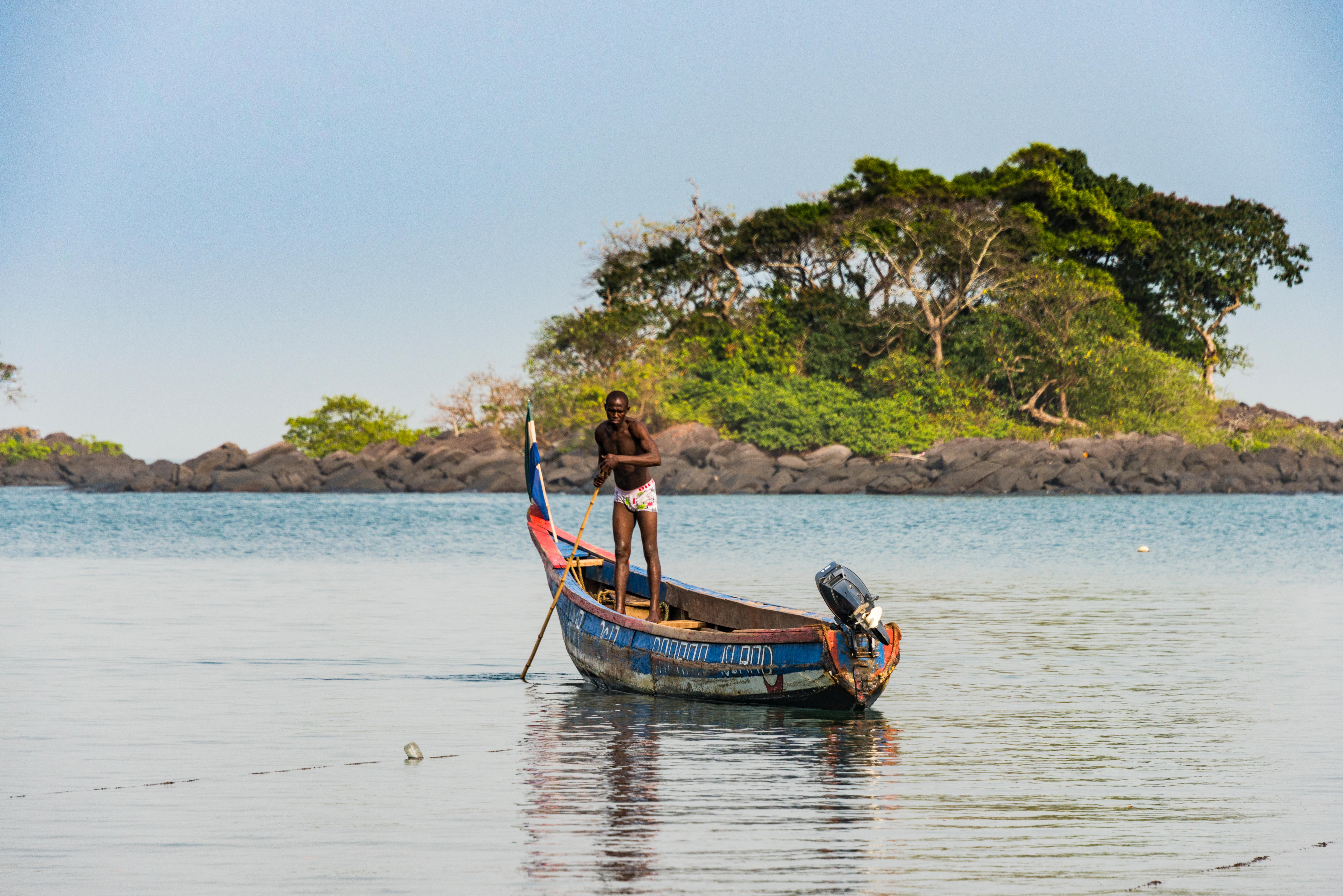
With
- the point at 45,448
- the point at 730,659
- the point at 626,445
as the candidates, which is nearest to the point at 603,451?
the point at 626,445

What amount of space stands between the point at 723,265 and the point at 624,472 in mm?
50522

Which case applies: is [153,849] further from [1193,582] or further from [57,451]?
[57,451]

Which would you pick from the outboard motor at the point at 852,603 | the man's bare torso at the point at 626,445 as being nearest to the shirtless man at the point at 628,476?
the man's bare torso at the point at 626,445

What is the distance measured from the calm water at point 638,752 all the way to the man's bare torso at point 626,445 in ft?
6.72

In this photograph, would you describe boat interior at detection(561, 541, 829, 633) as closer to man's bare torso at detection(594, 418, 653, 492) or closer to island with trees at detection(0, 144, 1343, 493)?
man's bare torso at detection(594, 418, 653, 492)

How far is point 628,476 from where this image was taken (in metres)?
13.4

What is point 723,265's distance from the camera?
6312 cm

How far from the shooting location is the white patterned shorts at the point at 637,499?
13.4 metres

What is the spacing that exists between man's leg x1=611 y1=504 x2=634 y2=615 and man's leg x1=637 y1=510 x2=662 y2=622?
22 mm

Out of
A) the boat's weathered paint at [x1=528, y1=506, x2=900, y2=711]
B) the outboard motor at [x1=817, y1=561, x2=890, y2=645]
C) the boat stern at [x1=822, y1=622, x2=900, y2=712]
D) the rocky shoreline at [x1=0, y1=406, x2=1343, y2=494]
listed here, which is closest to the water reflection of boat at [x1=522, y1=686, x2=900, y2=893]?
the boat's weathered paint at [x1=528, y1=506, x2=900, y2=711]

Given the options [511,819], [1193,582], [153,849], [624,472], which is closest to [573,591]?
[624,472]

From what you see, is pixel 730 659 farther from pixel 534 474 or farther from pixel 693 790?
pixel 534 474

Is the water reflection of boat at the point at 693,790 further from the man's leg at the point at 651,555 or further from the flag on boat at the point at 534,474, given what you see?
the flag on boat at the point at 534,474

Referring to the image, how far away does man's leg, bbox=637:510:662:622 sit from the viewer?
1342 cm
